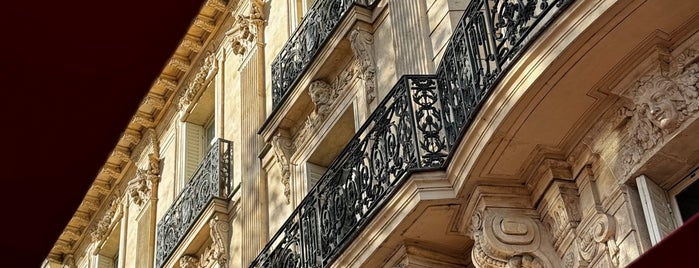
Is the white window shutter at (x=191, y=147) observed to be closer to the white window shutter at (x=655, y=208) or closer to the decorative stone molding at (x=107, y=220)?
the decorative stone molding at (x=107, y=220)

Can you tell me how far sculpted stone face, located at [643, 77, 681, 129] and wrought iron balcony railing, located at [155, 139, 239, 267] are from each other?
23.6ft

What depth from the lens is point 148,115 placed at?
17.2 meters

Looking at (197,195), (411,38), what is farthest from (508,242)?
(197,195)

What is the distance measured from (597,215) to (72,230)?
1343 cm

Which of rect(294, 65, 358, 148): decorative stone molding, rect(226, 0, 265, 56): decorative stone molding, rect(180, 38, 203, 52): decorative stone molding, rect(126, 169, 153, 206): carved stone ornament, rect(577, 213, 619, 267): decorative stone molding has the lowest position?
rect(577, 213, 619, 267): decorative stone molding

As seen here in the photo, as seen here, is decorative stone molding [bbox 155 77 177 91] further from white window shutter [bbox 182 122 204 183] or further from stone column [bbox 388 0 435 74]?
stone column [bbox 388 0 435 74]

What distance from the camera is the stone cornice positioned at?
1575 cm

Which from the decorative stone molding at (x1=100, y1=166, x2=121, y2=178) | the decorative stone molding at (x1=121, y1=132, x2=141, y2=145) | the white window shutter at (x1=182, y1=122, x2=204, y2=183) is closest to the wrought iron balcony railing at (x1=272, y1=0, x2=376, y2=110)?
the white window shutter at (x1=182, y1=122, x2=204, y2=183)


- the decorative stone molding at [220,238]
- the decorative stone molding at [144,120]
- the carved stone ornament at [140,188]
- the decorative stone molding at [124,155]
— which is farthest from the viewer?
the decorative stone molding at [124,155]

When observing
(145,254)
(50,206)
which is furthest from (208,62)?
(50,206)

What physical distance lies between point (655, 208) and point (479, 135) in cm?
115

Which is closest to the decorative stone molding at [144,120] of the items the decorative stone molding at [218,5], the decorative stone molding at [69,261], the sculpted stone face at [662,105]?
the decorative stone molding at [218,5]

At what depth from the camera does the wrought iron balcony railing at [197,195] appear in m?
13.5

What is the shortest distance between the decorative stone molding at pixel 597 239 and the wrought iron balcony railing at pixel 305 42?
14.2 ft
